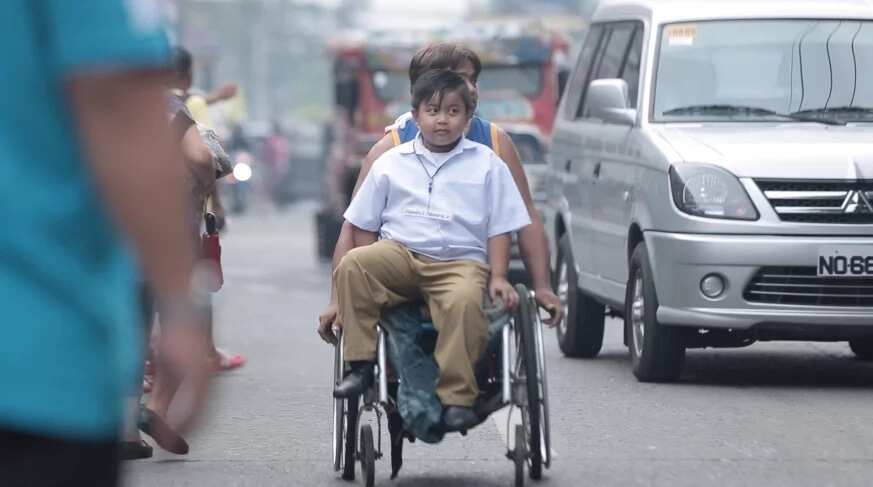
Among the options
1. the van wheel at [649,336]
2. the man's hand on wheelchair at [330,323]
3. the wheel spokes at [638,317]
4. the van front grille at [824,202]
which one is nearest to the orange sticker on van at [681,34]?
the van wheel at [649,336]

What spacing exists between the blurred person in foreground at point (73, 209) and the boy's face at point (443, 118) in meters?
4.28

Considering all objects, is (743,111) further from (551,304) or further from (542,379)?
(542,379)

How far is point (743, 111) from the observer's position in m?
10.1

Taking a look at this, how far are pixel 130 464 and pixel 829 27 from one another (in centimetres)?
474

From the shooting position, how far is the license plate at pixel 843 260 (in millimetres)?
9156

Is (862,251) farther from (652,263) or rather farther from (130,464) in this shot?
(130,464)

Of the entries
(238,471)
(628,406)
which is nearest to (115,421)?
(238,471)

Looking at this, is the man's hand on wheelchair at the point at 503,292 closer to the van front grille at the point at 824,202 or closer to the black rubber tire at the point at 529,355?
the black rubber tire at the point at 529,355

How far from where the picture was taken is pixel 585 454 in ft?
24.8

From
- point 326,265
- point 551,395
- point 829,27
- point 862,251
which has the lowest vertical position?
point 326,265

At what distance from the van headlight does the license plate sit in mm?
356

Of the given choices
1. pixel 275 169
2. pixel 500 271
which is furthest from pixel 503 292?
pixel 275 169

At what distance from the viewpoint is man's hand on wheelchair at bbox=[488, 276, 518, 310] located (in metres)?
6.33

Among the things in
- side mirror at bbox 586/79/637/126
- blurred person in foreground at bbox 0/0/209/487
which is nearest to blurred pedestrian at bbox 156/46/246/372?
side mirror at bbox 586/79/637/126
